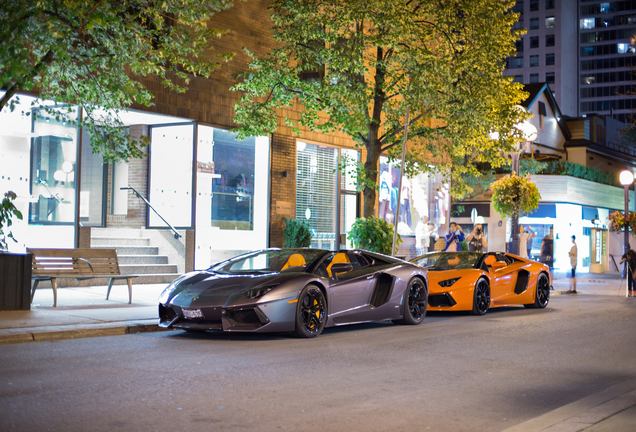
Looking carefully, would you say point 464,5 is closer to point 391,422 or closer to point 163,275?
point 163,275

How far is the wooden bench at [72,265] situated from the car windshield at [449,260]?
6122 millimetres

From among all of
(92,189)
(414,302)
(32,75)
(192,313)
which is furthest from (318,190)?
(192,313)

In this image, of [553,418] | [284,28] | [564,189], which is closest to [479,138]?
[284,28]

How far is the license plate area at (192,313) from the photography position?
9.30 meters

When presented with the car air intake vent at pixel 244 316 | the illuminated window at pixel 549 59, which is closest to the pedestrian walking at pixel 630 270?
the car air intake vent at pixel 244 316

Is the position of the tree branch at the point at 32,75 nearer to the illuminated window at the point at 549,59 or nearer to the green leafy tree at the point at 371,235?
the green leafy tree at the point at 371,235

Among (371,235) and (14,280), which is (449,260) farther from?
(14,280)

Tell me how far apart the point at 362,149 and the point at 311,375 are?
18.6 meters

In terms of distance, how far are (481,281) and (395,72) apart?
24.3ft

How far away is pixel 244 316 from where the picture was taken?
929 centimetres

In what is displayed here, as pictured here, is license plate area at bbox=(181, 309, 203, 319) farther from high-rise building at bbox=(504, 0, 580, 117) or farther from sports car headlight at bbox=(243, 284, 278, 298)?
high-rise building at bbox=(504, 0, 580, 117)

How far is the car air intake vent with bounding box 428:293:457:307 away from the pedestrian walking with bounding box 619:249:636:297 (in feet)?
30.6

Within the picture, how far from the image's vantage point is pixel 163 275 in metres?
18.8

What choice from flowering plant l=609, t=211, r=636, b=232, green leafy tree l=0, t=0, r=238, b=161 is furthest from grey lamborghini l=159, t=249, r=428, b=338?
flowering plant l=609, t=211, r=636, b=232
